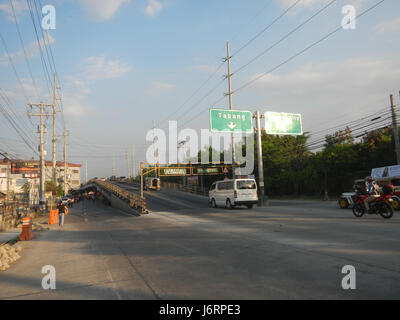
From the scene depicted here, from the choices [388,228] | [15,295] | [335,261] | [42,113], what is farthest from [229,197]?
[42,113]

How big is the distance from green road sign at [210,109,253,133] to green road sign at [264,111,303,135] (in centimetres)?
174

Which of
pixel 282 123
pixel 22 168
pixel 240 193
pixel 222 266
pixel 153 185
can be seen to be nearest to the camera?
pixel 222 266

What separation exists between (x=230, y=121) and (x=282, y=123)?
4.91 meters

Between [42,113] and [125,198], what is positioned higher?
[42,113]

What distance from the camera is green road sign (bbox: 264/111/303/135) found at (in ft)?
92.3

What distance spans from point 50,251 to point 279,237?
7531 mm

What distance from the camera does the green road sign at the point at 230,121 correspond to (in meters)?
27.4

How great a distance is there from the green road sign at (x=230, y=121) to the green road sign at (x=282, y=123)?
1737 mm

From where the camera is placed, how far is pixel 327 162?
4131 cm

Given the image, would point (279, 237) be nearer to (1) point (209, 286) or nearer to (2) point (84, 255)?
(1) point (209, 286)

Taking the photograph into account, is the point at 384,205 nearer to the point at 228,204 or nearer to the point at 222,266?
the point at 222,266

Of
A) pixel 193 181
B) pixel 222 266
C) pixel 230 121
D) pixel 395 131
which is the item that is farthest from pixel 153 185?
pixel 222 266

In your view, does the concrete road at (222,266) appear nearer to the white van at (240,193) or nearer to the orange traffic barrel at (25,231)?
the orange traffic barrel at (25,231)

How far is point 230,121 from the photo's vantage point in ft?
92.2
